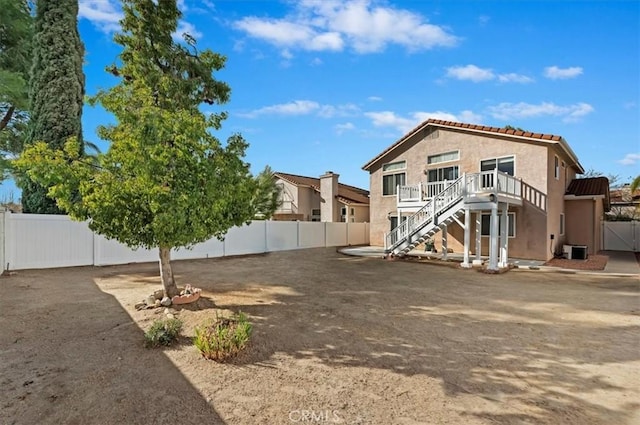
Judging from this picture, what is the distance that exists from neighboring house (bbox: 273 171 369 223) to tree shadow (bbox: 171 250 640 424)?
585 inches

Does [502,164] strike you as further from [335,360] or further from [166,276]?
[166,276]

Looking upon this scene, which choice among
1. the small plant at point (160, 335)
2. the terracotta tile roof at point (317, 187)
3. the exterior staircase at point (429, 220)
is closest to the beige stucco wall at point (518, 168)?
the exterior staircase at point (429, 220)

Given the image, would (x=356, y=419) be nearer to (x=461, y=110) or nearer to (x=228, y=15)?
(x=228, y=15)

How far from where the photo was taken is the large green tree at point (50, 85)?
12445 mm

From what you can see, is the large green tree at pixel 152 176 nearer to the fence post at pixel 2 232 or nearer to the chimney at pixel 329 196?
the fence post at pixel 2 232

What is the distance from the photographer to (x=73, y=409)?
3.07 m

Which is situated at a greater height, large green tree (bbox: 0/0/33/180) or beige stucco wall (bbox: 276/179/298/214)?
large green tree (bbox: 0/0/33/180)

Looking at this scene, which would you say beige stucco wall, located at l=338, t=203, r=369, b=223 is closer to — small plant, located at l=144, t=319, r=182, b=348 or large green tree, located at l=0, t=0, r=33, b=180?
large green tree, located at l=0, t=0, r=33, b=180

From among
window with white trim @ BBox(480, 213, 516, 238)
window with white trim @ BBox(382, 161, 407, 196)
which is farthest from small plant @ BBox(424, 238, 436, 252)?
window with white trim @ BBox(382, 161, 407, 196)

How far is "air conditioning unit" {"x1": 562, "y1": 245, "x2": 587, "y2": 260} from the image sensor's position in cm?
A: 1464

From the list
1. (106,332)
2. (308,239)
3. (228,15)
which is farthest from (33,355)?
(308,239)

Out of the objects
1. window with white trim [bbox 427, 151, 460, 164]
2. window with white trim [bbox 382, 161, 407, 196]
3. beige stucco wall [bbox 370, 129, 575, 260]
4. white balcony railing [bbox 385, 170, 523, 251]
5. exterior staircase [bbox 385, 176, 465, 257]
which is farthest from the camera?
window with white trim [bbox 382, 161, 407, 196]

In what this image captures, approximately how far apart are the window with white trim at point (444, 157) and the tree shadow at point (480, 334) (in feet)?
27.4

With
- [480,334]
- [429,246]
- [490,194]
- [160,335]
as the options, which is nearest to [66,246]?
[160,335]
